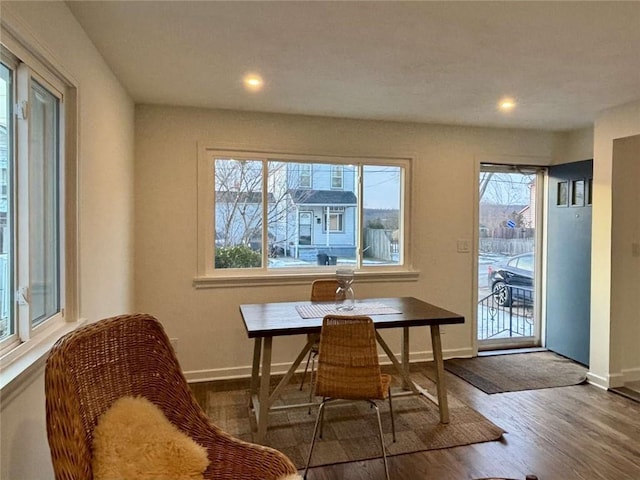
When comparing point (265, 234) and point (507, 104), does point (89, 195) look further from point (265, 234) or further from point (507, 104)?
point (507, 104)

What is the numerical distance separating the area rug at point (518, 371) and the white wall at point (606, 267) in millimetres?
283

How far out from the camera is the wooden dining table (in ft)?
8.39

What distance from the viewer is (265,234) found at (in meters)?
3.91

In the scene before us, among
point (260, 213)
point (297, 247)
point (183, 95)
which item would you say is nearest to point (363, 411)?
point (297, 247)

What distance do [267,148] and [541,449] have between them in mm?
3011

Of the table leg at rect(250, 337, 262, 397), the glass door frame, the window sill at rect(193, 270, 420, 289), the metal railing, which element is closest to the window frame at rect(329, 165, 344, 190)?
the window sill at rect(193, 270, 420, 289)

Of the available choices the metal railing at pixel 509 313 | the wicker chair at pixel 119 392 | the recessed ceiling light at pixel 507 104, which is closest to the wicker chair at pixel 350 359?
the wicker chair at pixel 119 392

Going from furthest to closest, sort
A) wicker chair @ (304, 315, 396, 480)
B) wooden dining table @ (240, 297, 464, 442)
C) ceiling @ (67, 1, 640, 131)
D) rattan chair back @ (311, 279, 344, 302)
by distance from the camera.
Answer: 1. rattan chair back @ (311, 279, 344, 302)
2. wooden dining table @ (240, 297, 464, 442)
3. wicker chair @ (304, 315, 396, 480)
4. ceiling @ (67, 1, 640, 131)

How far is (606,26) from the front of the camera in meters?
2.11

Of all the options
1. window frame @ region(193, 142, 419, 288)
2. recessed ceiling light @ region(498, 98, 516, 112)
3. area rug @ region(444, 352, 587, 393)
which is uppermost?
recessed ceiling light @ region(498, 98, 516, 112)

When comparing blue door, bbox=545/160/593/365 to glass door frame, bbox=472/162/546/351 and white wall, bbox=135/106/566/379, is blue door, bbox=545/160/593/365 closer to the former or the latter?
glass door frame, bbox=472/162/546/351

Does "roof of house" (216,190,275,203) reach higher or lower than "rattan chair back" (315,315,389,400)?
higher

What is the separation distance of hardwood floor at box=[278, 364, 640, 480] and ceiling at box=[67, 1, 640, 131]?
2.32m

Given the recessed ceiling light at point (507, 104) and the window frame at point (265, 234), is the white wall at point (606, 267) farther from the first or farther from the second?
the window frame at point (265, 234)
